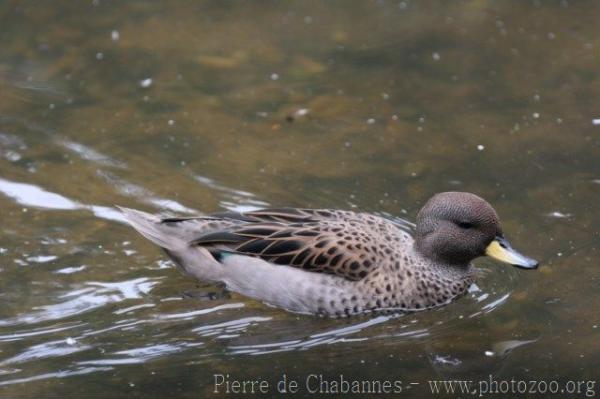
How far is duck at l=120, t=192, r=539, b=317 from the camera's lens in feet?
27.5

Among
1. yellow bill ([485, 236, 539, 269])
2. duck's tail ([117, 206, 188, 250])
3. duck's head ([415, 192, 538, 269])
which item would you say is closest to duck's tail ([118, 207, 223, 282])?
duck's tail ([117, 206, 188, 250])

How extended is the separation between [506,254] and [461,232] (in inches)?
15.0

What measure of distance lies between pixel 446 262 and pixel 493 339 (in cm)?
104

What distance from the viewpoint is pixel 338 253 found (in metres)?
8.43

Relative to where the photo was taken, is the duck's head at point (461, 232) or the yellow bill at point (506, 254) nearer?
the yellow bill at point (506, 254)

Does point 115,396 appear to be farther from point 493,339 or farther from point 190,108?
point 190,108

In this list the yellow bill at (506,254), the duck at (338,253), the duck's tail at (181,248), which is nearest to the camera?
the yellow bill at (506,254)

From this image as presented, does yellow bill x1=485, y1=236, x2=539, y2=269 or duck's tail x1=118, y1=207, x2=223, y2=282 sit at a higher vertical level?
duck's tail x1=118, y1=207, x2=223, y2=282

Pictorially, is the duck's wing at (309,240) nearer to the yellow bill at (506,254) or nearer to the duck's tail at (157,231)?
the duck's tail at (157,231)

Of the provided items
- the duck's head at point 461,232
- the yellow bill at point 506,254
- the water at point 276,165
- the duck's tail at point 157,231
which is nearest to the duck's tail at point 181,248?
the duck's tail at point 157,231

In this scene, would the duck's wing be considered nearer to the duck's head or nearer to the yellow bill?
the duck's head

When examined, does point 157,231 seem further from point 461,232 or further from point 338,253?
point 461,232

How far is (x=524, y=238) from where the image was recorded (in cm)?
897

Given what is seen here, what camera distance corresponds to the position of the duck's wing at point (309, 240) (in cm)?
843
